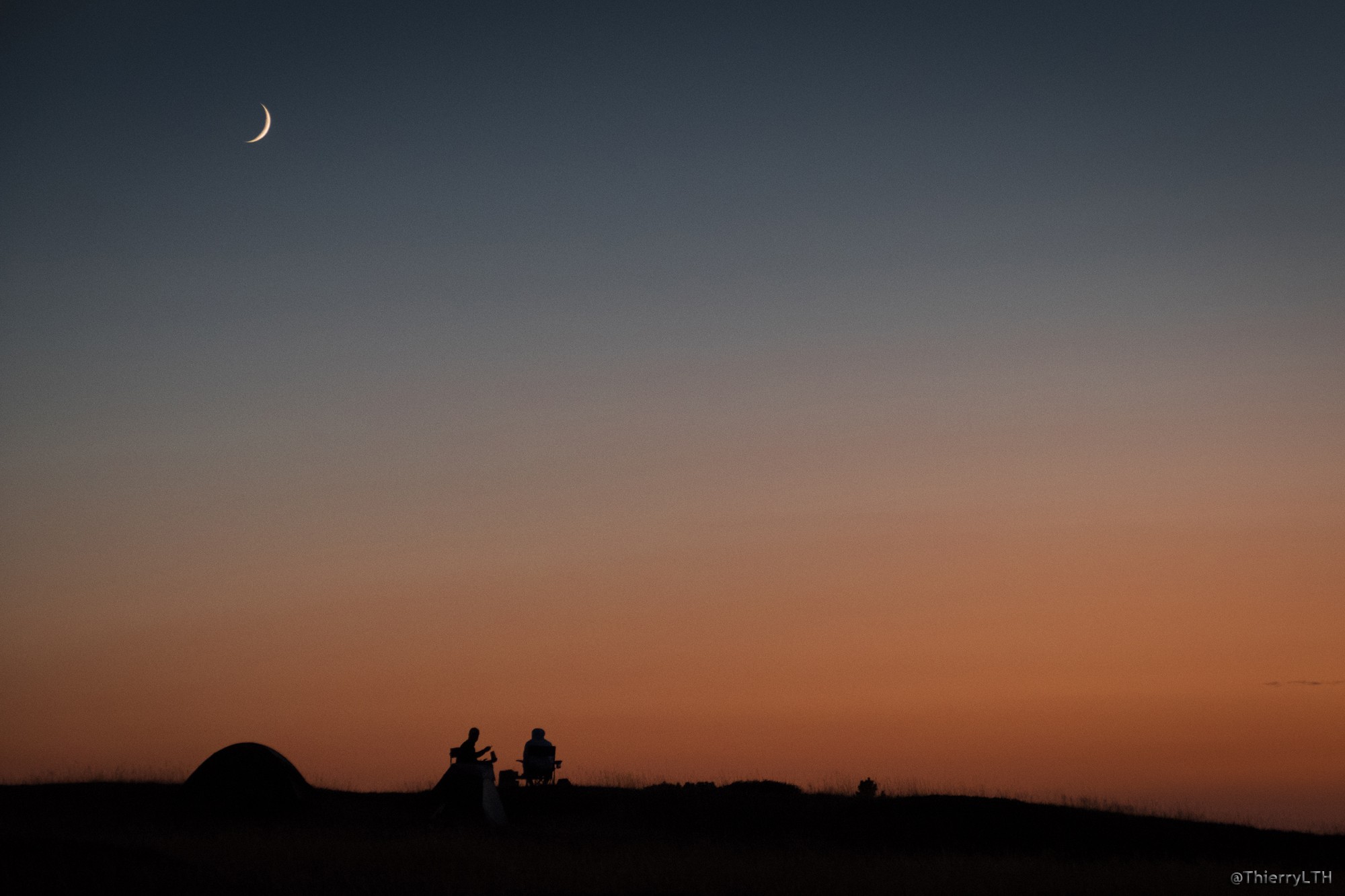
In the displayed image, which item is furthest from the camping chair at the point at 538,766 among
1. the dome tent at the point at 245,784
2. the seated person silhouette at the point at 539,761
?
the dome tent at the point at 245,784

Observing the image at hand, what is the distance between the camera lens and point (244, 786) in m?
33.0

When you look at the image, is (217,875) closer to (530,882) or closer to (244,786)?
(530,882)

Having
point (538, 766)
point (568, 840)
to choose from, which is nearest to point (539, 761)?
point (538, 766)

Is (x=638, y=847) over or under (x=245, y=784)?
under

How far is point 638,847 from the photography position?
28.1m

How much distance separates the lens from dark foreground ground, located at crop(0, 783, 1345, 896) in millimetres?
22484

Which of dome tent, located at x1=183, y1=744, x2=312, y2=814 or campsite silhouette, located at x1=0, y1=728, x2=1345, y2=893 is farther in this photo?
dome tent, located at x1=183, y1=744, x2=312, y2=814

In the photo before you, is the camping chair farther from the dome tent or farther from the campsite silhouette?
the dome tent

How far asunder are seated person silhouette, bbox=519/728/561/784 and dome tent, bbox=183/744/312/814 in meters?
6.20

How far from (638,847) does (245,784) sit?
11792 millimetres

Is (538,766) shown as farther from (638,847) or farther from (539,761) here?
(638,847)

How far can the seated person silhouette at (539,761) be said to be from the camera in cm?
3553

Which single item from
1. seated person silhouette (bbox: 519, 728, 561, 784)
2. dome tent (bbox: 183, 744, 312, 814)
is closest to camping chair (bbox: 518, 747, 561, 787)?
seated person silhouette (bbox: 519, 728, 561, 784)

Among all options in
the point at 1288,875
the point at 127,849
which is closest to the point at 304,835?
the point at 127,849
